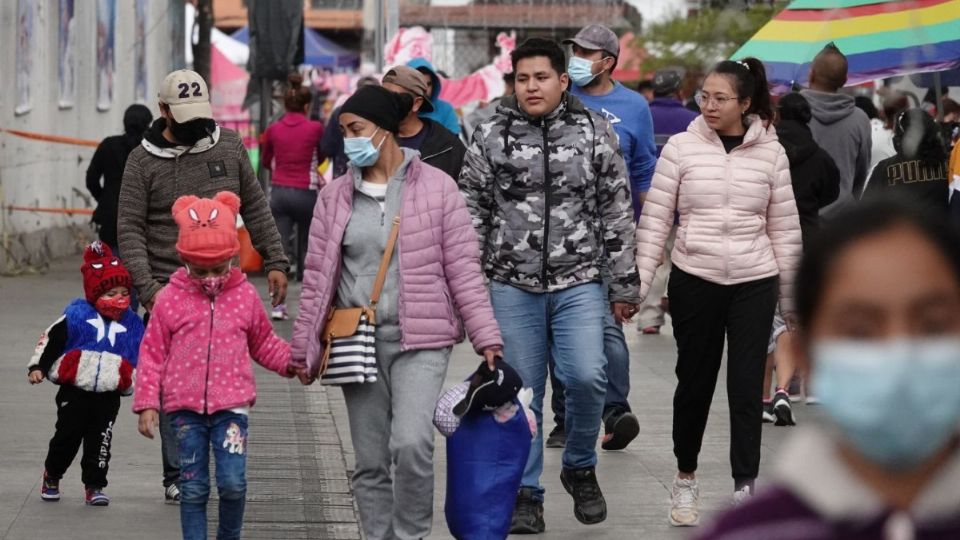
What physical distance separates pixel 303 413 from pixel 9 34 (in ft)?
35.2

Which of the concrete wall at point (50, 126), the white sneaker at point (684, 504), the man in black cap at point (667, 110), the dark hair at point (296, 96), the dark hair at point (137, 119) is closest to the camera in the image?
the white sneaker at point (684, 504)

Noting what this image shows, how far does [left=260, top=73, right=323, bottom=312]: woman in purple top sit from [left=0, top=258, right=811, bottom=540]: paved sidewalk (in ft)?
13.1

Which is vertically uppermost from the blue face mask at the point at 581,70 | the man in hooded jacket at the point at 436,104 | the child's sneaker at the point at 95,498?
the blue face mask at the point at 581,70

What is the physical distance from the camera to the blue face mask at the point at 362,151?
6.16m

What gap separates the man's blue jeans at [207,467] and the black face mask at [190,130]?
1493 millimetres

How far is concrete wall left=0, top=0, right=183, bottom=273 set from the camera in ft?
63.8

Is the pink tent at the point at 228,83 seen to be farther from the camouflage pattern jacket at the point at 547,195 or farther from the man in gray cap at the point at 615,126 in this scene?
the camouflage pattern jacket at the point at 547,195

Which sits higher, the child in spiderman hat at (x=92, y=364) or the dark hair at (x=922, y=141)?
the dark hair at (x=922, y=141)

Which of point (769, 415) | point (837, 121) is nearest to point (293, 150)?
point (837, 121)

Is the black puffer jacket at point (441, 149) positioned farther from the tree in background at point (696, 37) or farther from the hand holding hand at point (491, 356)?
the tree in background at point (696, 37)

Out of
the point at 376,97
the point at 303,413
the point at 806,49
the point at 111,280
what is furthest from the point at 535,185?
the point at 806,49

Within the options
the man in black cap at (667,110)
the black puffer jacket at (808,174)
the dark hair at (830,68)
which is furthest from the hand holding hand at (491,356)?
the man in black cap at (667,110)

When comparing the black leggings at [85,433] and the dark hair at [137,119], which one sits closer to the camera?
the black leggings at [85,433]

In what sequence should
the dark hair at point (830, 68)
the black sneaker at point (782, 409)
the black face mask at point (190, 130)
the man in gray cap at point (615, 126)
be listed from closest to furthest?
the black face mask at point (190, 130) < the man in gray cap at point (615, 126) < the black sneaker at point (782, 409) < the dark hair at point (830, 68)
